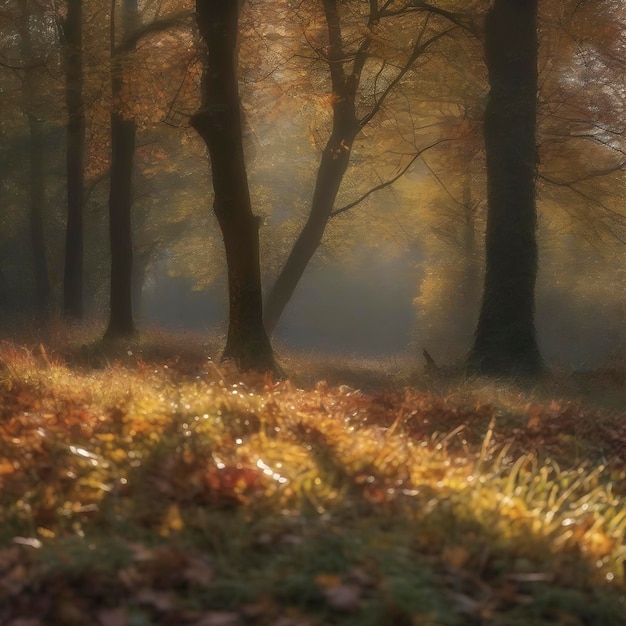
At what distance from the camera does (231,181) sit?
13.1m

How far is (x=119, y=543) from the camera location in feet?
15.3

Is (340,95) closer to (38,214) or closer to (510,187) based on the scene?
(510,187)

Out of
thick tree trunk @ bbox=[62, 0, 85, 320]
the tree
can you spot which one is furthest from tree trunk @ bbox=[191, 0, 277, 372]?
thick tree trunk @ bbox=[62, 0, 85, 320]

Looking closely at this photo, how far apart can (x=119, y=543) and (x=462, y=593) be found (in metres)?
1.66

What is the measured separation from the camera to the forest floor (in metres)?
4.19

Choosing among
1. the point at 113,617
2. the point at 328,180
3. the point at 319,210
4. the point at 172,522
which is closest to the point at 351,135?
the point at 328,180

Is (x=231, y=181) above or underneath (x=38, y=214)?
underneath

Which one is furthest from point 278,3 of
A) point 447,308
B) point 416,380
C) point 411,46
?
point 447,308

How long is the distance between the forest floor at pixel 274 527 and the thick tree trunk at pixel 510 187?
7.57 meters

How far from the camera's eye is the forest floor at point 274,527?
4188mm

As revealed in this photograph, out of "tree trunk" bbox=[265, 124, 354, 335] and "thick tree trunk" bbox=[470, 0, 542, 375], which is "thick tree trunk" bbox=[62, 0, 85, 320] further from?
"thick tree trunk" bbox=[470, 0, 542, 375]

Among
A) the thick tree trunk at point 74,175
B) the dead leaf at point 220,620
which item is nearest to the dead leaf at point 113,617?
the dead leaf at point 220,620

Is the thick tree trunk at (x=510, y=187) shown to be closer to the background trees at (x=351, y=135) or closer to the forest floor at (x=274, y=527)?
the background trees at (x=351, y=135)

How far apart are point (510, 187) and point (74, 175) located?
12677 mm
